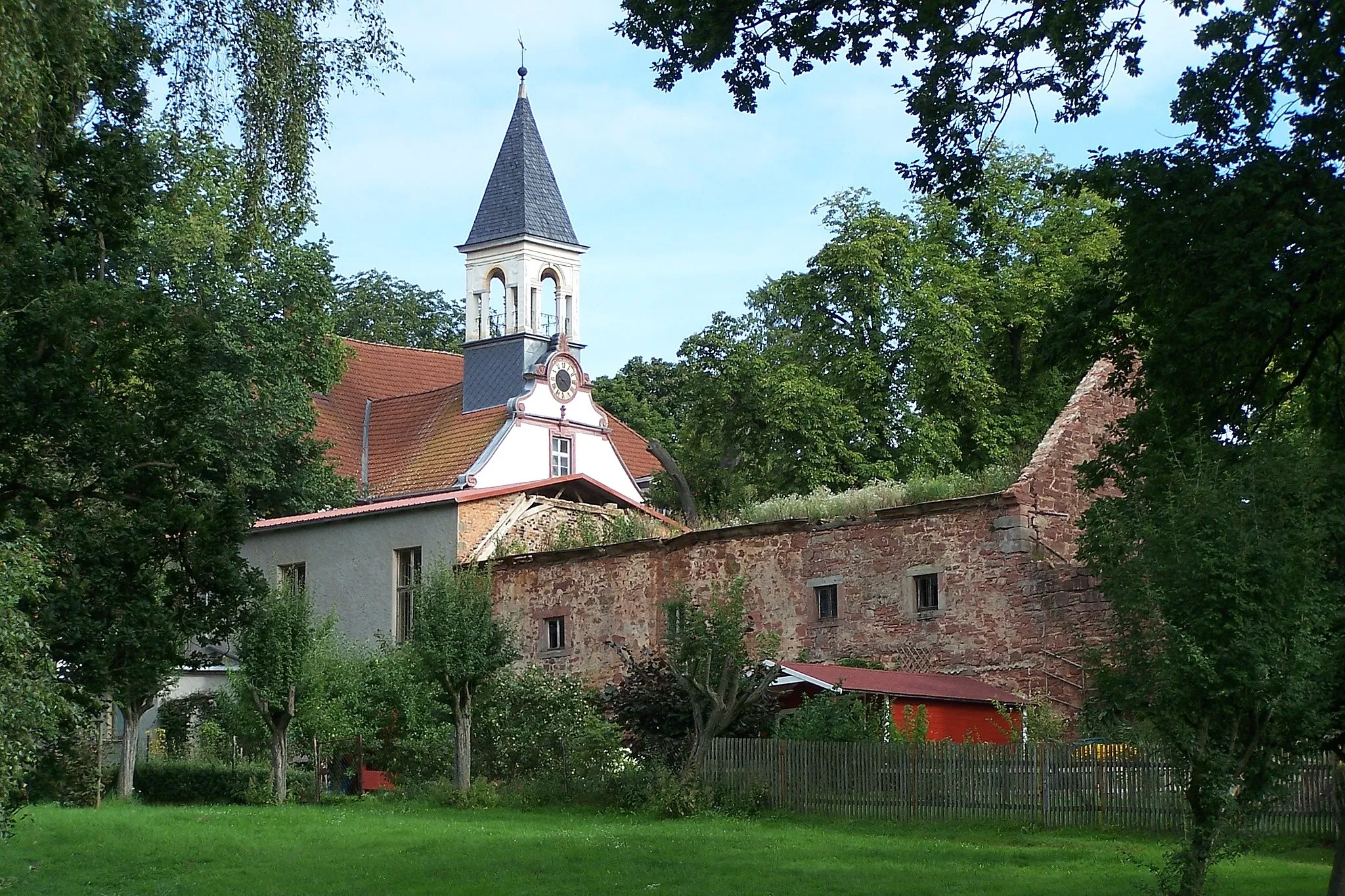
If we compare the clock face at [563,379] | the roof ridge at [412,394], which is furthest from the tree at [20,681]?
the roof ridge at [412,394]

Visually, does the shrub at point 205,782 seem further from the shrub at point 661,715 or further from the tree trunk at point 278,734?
the shrub at point 661,715

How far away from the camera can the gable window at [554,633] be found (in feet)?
110

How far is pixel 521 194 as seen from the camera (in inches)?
2050

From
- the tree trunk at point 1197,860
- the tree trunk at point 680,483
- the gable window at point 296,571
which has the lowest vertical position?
the tree trunk at point 1197,860

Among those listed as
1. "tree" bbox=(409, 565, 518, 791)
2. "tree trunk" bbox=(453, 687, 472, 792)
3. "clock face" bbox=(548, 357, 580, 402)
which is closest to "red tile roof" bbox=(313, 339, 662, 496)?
"clock face" bbox=(548, 357, 580, 402)

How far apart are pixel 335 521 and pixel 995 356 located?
18.1 m

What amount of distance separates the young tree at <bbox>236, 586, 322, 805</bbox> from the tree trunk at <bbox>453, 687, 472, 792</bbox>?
2.99 meters

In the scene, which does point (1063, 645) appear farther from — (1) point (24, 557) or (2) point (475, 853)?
(1) point (24, 557)

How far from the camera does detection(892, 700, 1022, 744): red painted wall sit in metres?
24.6

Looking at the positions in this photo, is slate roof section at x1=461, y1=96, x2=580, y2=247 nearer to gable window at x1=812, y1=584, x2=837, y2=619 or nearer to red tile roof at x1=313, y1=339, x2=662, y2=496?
red tile roof at x1=313, y1=339, x2=662, y2=496

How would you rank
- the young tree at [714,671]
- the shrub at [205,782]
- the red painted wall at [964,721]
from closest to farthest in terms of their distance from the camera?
1. the young tree at [714,671]
2. the red painted wall at [964,721]
3. the shrub at [205,782]

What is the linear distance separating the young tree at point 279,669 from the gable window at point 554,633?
636cm

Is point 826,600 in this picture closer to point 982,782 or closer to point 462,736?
point 462,736

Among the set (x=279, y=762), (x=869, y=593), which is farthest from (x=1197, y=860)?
(x=279, y=762)
